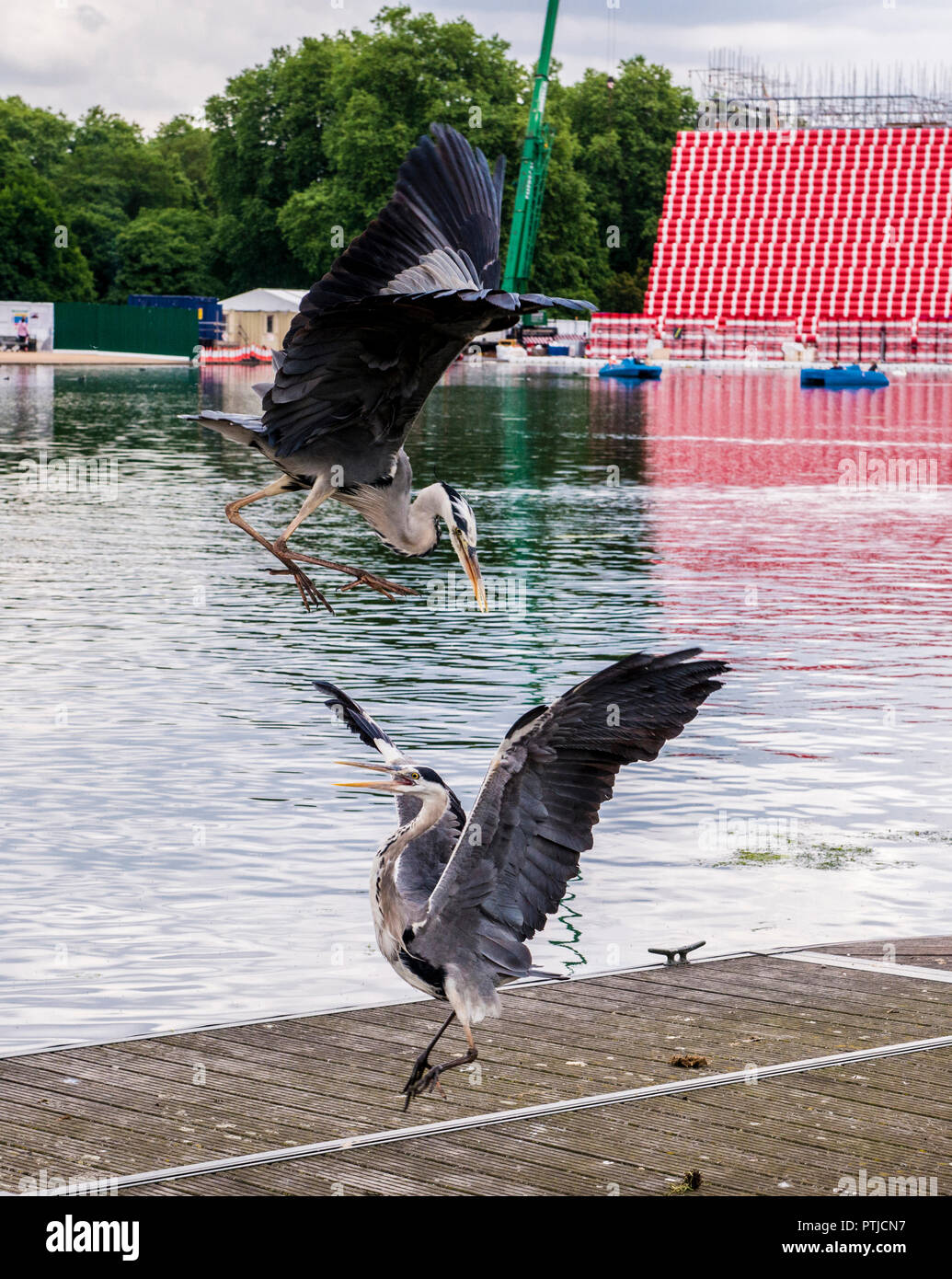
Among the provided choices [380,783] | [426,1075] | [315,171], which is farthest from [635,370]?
[380,783]

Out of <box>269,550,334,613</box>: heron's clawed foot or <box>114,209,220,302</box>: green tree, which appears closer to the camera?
<box>269,550,334,613</box>: heron's clawed foot

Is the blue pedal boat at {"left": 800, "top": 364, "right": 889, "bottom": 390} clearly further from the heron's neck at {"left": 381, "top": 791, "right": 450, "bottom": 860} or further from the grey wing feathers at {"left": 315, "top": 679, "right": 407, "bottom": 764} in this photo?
the grey wing feathers at {"left": 315, "top": 679, "right": 407, "bottom": 764}

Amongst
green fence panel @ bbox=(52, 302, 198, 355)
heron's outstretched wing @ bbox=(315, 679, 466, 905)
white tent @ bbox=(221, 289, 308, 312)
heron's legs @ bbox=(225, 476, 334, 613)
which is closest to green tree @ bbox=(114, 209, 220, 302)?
green fence panel @ bbox=(52, 302, 198, 355)

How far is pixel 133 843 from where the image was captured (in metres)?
15.5

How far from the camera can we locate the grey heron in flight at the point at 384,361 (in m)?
6.32

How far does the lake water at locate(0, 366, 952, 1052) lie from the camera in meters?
13.2

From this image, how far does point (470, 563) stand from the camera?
591 cm

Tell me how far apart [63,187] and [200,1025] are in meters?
147

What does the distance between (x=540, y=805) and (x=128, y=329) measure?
12346 cm

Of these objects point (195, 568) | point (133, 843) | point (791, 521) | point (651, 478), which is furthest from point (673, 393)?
point (133, 843)

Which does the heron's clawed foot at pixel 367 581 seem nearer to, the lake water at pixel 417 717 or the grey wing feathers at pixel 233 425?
the grey wing feathers at pixel 233 425

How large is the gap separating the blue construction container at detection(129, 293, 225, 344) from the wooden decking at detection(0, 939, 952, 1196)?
11180 cm
